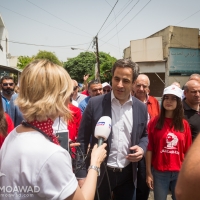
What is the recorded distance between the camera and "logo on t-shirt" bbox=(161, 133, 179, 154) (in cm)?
257

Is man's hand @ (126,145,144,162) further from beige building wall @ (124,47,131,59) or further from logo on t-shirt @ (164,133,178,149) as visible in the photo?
beige building wall @ (124,47,131,59)

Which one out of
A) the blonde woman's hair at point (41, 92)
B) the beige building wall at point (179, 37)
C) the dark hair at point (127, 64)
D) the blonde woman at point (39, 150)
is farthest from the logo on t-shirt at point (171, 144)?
the beige building wall at point (179, 37)

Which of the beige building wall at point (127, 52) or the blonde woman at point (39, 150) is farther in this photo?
the beige building wall at point (127, 52)

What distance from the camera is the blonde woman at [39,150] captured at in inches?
42.8

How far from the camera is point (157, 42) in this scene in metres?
18.8

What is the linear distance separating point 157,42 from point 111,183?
18103mm

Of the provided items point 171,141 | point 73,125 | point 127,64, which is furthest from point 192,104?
point 73,125

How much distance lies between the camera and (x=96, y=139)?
2322 mm

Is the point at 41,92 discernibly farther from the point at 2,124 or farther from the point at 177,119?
the point at 177,119

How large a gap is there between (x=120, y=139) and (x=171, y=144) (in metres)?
0.67

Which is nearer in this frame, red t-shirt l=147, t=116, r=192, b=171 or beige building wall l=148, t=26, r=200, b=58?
red t-shirt l=147, t=116, r=192, b=171

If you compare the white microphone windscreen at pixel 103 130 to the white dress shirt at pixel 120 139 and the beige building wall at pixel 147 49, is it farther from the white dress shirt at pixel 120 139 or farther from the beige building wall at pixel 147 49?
the beige building wall at pixel 147 49

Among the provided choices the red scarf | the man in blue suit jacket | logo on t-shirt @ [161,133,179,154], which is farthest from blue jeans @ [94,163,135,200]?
the red scarf

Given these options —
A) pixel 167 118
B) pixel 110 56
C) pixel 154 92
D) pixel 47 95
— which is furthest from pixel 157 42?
pixel 110 56
